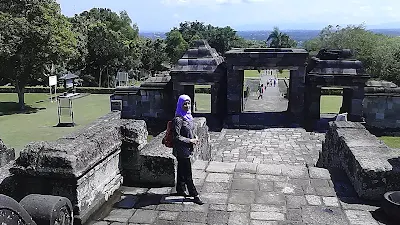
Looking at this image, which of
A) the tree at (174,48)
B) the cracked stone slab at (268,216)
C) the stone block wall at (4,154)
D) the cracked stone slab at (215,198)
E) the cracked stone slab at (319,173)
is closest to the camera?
the cracked stone slab at (268,216)

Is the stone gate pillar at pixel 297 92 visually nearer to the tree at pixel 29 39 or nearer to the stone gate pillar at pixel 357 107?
the stone gate pillar at pixel 357 107

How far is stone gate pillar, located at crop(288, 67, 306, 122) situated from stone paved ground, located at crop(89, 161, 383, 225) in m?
9.71

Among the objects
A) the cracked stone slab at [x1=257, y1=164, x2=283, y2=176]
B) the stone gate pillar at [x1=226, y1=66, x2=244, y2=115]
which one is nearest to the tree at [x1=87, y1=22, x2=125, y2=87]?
the stone gate pillar at [x1=226, y1=66, x2=244, y2=115]

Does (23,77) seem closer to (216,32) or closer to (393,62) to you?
(393,62)

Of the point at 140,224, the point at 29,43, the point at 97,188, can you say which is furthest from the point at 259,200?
the point at 29,43

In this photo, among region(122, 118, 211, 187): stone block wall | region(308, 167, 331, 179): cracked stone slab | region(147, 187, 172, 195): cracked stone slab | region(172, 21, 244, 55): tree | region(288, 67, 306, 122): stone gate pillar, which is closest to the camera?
region(147, 187, 172, 195): cracked stone slab

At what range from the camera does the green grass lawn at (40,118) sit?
17797 mm

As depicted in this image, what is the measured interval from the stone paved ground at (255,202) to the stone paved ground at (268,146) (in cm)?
518

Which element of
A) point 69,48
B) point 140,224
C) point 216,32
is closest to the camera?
point 140,224

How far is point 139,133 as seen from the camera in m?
6.03

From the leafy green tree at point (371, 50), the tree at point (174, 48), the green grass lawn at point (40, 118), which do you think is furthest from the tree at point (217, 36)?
the green grass lawn at point (40, 118)

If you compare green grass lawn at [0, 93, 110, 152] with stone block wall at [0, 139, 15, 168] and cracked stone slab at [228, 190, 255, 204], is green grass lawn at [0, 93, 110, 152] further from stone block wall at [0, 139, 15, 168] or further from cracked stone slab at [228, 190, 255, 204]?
cracked stone slab at [228, 190, 255, 204]

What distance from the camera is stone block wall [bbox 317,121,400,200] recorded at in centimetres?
556

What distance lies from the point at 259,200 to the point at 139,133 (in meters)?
1.94
